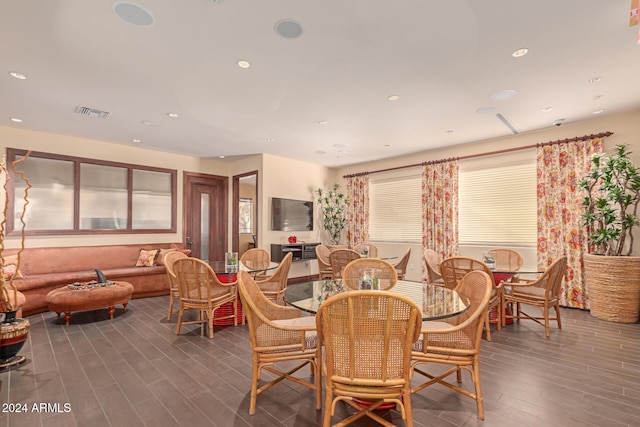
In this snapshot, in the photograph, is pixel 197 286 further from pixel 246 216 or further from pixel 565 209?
pixel 246 216

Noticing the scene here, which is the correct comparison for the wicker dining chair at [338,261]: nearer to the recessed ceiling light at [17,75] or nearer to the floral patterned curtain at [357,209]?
the floral patterned curtain at [357,209]

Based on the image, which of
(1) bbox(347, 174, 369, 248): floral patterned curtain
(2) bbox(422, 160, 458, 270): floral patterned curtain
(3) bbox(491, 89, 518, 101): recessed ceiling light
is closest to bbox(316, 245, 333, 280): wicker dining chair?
(1) bbox(347, 174, 369, 248): floral patterned curtain

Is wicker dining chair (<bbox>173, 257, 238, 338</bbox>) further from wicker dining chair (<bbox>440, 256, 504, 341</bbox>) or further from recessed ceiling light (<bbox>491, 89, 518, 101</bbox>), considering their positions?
recessed ceiling light (<bbox>491, 89, 518, 101</bbox>)

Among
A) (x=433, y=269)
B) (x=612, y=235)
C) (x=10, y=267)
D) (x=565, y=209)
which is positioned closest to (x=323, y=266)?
(x=433, y=269)

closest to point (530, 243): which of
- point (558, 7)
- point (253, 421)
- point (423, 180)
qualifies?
point (423, 180)

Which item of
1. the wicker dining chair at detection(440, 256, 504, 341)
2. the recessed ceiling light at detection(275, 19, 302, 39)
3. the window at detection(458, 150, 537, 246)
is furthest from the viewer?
the window at detection(458, 150, 537, 246)

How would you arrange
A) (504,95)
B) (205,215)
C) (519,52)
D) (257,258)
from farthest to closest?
(205,215) < (257,258) < (504,95) < (519,52)

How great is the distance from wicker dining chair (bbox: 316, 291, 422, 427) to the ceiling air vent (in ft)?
15.1

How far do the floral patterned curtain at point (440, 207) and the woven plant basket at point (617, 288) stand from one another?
219 centimetres

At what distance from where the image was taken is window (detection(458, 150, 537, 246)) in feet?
17.5

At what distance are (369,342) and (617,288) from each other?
14.7 ft

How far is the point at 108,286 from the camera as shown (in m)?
4.33

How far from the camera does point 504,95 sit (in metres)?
3.77

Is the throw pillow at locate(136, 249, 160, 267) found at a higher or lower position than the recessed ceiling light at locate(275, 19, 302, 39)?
lower
